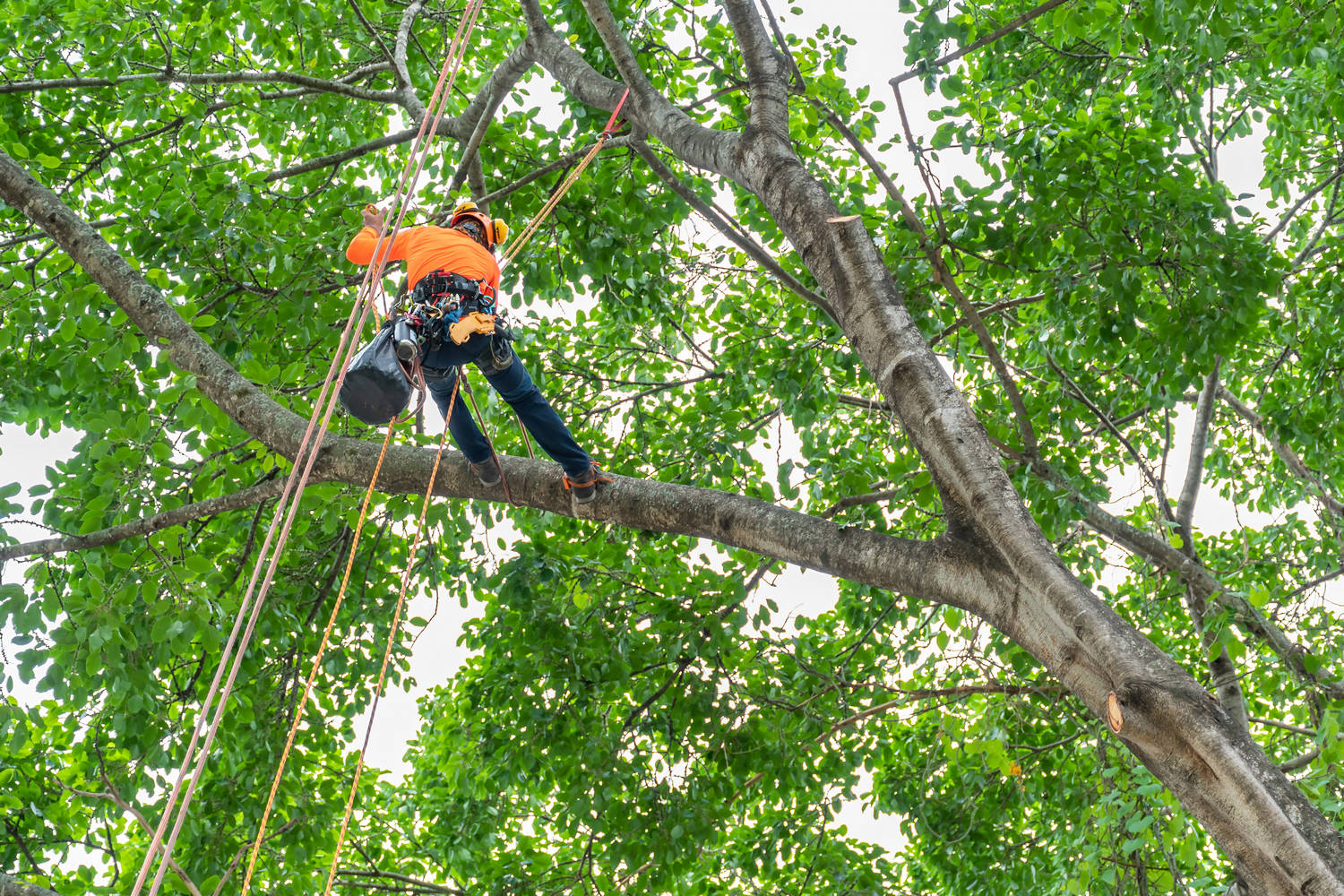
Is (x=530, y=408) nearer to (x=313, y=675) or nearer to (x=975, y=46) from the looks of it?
(x=313, y=675)

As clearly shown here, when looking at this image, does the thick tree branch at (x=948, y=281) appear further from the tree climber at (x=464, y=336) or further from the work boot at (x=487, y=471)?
the work boot at (x=487, y=471)

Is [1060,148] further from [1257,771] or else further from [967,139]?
[1257,771]

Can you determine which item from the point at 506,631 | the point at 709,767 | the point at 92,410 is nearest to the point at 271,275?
the point at 92,410

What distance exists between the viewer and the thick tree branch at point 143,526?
3.43 metres

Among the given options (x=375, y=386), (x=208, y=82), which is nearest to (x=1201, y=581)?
(x=375, y=386)

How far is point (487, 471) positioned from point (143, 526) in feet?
4.05

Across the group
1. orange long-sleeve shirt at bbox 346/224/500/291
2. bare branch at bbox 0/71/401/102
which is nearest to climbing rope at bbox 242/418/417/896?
orange long-sleeve shirt at bbox 346/224/500/291

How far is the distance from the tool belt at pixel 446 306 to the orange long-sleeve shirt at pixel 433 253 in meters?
0.04

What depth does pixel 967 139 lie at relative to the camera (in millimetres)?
4219

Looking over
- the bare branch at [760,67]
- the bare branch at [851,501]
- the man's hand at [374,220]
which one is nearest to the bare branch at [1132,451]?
the bare branch at [851,501]

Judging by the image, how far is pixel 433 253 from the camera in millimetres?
3680

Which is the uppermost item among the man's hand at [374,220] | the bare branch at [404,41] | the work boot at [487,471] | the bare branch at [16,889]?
the bare branch at [404,41]

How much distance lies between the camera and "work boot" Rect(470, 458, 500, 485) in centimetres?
347

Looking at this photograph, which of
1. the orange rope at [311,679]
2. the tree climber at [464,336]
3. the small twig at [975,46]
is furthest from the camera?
the tree climber at [464,336]
